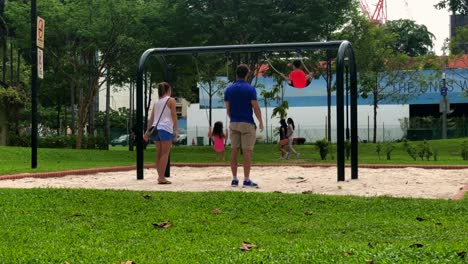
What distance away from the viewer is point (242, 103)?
9141mm

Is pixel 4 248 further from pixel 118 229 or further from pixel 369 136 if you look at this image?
pixel 369 136

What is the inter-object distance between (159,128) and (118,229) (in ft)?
14.4

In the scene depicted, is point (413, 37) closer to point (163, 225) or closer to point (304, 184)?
point (304, 184)

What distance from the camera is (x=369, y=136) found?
45.0m

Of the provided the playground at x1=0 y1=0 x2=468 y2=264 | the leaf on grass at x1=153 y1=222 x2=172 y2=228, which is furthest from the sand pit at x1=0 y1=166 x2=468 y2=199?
the leaf on grass at x1=153 y1=222 x2=172 y2=228

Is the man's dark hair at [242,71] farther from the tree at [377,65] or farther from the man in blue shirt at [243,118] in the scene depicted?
the tree at [377,65]

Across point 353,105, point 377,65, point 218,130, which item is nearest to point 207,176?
point 353,105

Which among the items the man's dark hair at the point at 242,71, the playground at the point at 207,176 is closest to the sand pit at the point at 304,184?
the playground at the point at 207,176

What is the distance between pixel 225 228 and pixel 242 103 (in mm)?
3869

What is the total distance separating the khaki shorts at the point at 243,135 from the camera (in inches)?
357

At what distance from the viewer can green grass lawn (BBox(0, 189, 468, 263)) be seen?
4273mm

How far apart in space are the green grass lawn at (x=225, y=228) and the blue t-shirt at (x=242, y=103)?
1.75 m

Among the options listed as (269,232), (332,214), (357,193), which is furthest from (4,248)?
(357,193)

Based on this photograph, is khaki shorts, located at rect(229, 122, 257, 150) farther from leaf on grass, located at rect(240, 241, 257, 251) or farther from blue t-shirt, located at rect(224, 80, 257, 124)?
leaf on grass, located at rect(240, 241, 257, 251)
